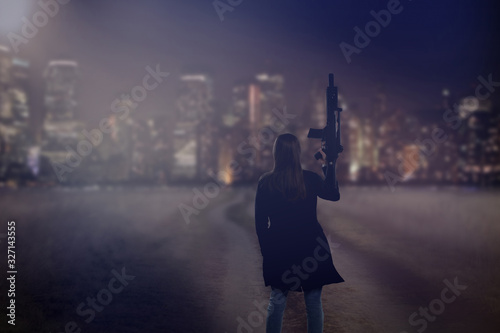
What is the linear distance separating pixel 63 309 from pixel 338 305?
14.0 ft

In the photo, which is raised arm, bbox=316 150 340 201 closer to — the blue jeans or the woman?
the woman

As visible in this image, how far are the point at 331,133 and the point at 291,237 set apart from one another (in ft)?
4.52

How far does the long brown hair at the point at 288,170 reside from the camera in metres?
4.57

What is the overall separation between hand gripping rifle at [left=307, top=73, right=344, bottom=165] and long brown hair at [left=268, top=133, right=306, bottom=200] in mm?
446

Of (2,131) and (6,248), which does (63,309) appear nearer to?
(6,248)

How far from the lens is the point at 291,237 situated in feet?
15.2

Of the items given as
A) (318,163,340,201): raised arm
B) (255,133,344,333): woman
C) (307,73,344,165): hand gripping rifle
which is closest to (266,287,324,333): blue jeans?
(255,133,344,333): woman

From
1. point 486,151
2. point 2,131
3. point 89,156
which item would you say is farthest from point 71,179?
point 486,151

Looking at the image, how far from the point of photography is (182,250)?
13406mm

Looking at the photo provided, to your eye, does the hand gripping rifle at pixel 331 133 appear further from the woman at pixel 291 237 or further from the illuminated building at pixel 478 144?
the illuminated building at pixel 478 144

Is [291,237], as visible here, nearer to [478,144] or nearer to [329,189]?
A: [329,189]

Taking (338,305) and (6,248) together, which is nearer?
(338,305)

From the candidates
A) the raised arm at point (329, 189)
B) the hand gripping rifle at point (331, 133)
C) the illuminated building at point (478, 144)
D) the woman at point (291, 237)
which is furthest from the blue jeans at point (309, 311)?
the illuminated building at point (478, 144)

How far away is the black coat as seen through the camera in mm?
4594
